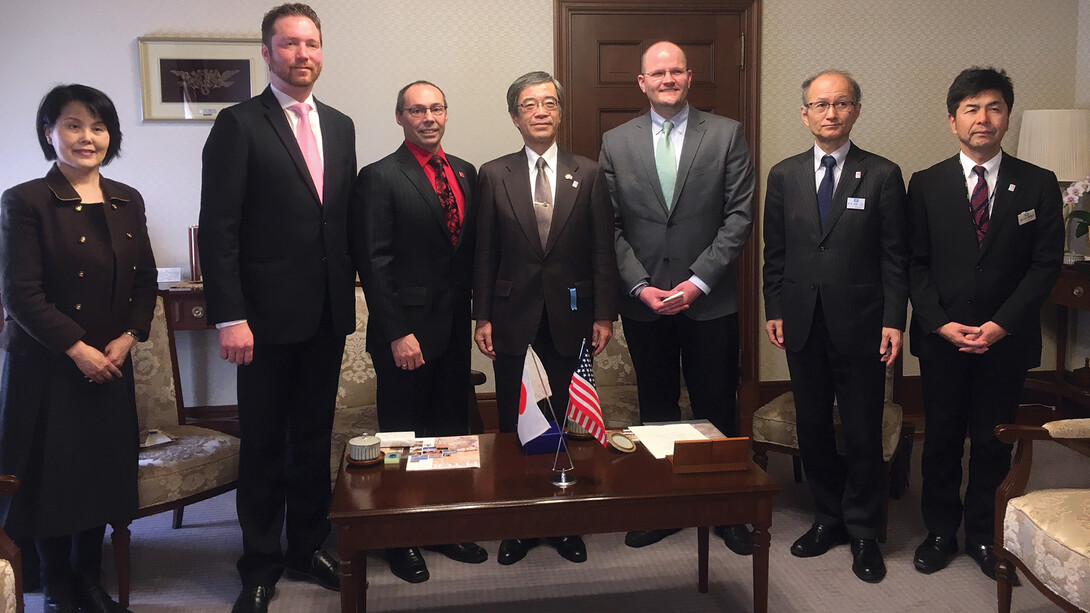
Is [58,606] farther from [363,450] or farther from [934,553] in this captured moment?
[934,553]

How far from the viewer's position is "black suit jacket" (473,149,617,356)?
2863mm

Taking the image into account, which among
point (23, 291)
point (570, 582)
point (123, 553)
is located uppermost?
point (23, 291)

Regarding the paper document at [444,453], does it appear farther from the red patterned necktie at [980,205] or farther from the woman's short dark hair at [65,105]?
the red patterned necktie at [980,205]

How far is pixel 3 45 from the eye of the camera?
4.08 metres

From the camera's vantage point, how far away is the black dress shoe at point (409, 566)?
2.87m

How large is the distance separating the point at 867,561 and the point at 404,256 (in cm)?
186

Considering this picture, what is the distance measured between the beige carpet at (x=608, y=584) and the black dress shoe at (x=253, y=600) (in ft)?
0.19

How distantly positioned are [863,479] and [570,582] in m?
1.08

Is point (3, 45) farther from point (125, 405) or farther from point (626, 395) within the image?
point (626, 395)

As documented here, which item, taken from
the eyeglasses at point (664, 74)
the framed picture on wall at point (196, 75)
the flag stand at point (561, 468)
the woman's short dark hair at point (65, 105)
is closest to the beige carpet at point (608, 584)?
the flag stand at point (561, 468)

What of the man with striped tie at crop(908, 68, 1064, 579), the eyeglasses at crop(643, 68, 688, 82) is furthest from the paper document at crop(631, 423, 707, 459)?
the eyeglasses at crop(643, 68, 688, 82)

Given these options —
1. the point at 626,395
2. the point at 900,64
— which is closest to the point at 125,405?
the point at 626,395

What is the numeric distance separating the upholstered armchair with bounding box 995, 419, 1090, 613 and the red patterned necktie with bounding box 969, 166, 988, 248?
71 cm

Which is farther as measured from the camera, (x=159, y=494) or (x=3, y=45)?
(x=3, y=45)
